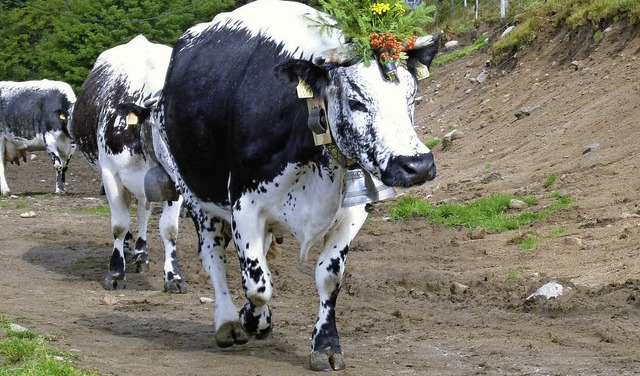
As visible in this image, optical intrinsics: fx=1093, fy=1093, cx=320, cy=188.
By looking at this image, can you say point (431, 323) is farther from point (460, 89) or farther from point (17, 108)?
point (17, 108)

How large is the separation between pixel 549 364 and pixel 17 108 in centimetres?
1828

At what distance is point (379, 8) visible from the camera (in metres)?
6.32

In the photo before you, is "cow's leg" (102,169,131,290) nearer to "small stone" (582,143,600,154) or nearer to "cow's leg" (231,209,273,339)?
"cow's leg" (231,209,273,339)

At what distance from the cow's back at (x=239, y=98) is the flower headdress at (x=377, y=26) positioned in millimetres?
251

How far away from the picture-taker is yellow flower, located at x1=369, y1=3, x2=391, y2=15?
632 centimetres

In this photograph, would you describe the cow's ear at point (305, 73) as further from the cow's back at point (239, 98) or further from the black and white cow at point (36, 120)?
the black and white cow at point (36, 120)

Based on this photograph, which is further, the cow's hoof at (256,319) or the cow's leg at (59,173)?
the cow's leg at (59,173)

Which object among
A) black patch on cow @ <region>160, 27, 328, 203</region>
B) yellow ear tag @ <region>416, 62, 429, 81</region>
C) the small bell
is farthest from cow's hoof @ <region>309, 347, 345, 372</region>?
yellow ear tag @ <region>416, 62, 429, 81</region>

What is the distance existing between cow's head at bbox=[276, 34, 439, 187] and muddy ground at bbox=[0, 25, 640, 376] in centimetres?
136

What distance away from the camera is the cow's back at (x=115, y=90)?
1089cm

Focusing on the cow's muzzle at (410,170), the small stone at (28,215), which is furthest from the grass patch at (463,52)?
the cow's muzzle at (410,170)

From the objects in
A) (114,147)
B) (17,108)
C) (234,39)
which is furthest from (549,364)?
(17,108)

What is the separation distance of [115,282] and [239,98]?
428 centimetres

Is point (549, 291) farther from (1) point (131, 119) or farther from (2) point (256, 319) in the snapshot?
(1) point (131, 119)
